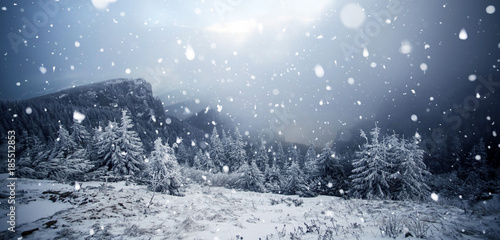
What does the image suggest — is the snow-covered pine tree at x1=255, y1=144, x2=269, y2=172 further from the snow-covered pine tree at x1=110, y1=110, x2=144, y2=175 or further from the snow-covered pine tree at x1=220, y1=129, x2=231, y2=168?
the snow-covered pine tree at x1=110, y1=110, x2=144, y2=175

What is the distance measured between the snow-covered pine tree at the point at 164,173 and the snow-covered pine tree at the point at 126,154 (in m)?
4.05

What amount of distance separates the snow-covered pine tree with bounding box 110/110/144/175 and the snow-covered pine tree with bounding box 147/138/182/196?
405 centimetres

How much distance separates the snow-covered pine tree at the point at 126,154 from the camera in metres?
14.9

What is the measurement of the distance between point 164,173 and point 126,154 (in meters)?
5.68

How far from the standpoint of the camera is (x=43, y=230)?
481 centimetres

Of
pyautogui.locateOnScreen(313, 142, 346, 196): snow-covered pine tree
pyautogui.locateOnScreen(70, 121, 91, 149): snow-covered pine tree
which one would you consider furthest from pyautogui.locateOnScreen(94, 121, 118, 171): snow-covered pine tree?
pyautogui.locateOnScreen(313, 142, 346, 196): snow-covered pine tree

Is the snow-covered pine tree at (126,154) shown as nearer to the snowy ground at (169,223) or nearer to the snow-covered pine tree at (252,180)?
the snowy ground at (169,223)

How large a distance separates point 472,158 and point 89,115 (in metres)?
162

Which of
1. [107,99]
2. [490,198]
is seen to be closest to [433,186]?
[490,198]

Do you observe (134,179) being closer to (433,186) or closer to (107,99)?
(433,186)

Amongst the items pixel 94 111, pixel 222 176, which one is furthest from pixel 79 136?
pixel 94 111

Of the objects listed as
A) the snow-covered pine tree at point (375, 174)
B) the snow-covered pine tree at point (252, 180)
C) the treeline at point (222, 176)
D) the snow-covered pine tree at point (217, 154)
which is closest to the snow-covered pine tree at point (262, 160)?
the snow-covered pine tree at point (217, 154)

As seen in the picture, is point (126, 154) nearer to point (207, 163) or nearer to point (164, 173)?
point (164, 173)

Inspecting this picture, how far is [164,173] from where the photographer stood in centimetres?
1200
